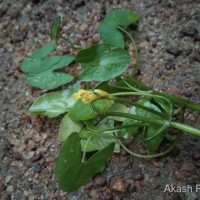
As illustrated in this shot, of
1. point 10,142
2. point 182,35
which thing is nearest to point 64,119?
point 10,142

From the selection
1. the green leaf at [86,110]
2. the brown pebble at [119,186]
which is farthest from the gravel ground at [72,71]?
the green leaf at [86,110]

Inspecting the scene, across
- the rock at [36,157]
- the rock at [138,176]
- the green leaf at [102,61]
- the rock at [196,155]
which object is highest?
the green leaf at [102,61]

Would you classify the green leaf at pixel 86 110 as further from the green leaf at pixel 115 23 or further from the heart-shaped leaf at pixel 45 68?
the green leaf at pixel 115 23

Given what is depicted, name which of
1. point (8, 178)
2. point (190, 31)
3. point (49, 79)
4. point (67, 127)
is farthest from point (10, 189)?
point (190, 31)

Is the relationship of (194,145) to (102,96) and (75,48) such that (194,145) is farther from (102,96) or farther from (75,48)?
(75,48)

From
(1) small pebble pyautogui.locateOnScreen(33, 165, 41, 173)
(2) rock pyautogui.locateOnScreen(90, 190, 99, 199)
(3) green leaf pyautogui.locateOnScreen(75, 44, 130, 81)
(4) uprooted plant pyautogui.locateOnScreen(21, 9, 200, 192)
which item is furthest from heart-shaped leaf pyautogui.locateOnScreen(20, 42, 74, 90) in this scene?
(2) rock pyautogui.locateOnScreen(90, 190, 99, 199)

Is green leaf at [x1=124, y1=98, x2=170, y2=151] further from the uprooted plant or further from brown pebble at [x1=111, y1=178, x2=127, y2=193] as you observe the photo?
brown pebble at [x1=111, y1=178, x2=127, y2=193]

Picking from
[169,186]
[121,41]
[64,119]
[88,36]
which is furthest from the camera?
[88,36]
